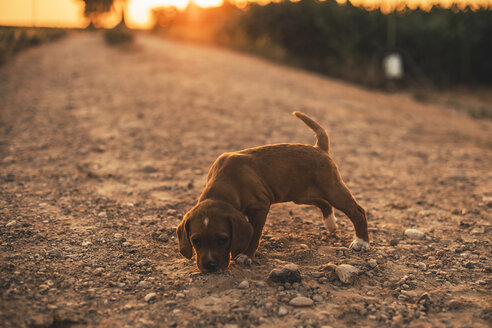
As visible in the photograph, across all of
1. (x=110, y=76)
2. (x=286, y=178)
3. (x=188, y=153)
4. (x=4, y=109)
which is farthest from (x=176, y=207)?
(x=110, y=76)

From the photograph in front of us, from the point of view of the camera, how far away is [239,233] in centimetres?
348

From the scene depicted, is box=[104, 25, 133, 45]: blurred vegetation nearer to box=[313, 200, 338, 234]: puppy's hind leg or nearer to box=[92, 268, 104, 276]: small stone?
box=[313, 200, 338, 234]: puppy's hind leg

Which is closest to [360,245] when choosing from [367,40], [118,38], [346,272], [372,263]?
[372,263]

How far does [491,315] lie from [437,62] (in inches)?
770

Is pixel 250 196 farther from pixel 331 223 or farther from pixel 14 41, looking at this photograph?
pixel 14 41

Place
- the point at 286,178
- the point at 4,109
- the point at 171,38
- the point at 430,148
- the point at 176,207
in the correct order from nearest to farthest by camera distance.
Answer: the point at 286,178
the point at 176,207
the point at 430,148
the point at 4,109
the point at 171,38

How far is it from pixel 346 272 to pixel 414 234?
145cm

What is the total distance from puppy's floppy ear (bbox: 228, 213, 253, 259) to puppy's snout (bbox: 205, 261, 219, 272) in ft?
0.57

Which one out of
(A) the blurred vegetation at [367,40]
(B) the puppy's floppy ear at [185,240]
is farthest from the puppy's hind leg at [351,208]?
(A) the blurred vegetation at [367,40]

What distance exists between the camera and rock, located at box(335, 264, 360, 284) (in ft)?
11.9

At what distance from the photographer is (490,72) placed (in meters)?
21.2

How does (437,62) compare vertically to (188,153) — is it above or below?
above

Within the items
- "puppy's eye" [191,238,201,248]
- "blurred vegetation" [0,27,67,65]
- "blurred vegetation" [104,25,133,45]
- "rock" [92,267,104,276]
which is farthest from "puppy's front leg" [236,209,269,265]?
"blurred vegetation" [104,25,133,45]

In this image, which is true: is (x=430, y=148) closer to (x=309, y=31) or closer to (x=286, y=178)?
(x=286, y=178)
